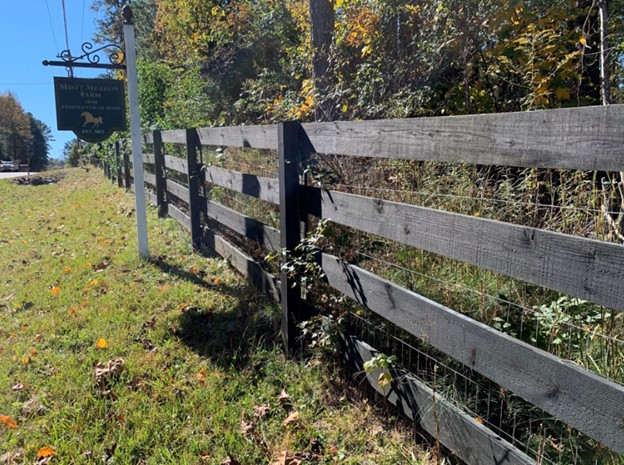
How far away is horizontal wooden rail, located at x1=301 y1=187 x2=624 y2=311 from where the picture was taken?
56.0 inches

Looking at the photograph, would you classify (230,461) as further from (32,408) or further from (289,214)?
(289,214)

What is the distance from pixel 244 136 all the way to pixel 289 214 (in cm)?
120

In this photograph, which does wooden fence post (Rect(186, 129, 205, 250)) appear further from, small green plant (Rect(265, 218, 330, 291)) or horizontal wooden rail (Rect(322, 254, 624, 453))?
horizontal wooden rail (Rect(322, 254, 624, 453))

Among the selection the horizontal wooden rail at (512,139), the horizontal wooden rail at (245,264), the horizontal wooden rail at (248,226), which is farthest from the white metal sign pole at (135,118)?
the horizontal wooden rail at (512,139)

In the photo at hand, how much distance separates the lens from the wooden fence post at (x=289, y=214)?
3.17 meters

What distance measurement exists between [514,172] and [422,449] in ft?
7.74

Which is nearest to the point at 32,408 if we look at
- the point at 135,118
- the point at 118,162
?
the point at 135,118

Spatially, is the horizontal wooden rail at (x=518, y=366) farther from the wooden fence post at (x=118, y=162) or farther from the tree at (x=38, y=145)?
the tree at (x=38, y=145)

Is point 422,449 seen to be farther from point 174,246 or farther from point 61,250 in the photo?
point 61,250

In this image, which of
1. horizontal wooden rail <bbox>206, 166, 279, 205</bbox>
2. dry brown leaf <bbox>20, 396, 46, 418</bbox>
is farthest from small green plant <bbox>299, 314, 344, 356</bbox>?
dry brown leaf <bbox>20, 396, 46, 418</bbox>

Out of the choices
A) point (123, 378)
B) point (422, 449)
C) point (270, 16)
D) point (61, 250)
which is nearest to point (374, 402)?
point (422, 449)

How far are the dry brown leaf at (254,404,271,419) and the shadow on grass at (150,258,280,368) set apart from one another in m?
0.51

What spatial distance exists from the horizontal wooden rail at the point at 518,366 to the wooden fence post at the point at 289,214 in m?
0.85

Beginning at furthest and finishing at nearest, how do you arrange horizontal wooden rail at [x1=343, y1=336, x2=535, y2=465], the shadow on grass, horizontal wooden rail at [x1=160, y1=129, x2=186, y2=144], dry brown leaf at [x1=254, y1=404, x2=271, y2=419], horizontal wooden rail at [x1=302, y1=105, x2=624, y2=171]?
horizontal wooden rail at [x1=160, y1=129, x2=186, y2=144] < the shadow on grass < dry brown leaf at [x1=254, y1=404, x2=271, y2=419] < horizontal wooden rail at [x1=343, y1=336, x2=535, y2=465] < horizontal wooden rail at [x1=302, y1=105, x2=624, y2=171]
